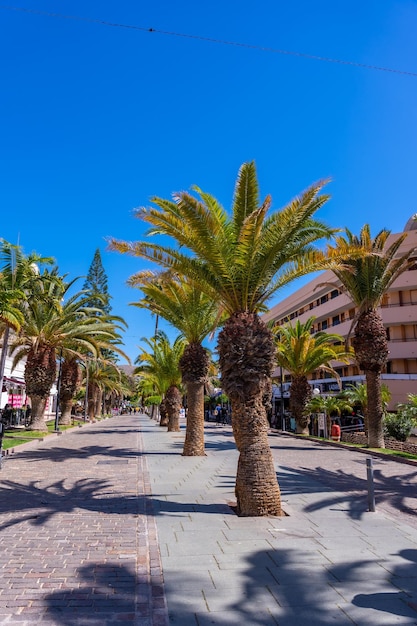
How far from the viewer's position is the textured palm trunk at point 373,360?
60.2ft

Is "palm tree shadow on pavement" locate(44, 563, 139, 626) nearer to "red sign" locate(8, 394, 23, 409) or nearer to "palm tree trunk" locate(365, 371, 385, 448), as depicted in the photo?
"palm tree trunk" locate(365, 371, 385, 448)

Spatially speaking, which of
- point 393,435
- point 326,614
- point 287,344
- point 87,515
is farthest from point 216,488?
point 287,344

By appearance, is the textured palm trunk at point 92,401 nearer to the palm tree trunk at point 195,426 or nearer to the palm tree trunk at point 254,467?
the palm tree trunk at point 195,426

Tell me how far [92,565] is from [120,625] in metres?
1.56

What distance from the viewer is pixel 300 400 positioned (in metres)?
27.2

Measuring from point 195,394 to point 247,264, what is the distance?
7.85 meters

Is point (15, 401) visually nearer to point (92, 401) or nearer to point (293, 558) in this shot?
point (92, 401)

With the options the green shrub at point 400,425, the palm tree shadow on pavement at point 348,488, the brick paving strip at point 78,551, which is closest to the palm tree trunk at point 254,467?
the palm tree shadow on pavement at point 348,488

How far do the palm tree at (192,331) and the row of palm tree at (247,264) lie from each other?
16.9 feet

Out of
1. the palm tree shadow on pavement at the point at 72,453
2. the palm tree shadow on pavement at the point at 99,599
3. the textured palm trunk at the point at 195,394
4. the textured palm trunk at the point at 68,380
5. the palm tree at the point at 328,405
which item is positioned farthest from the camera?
the textured palm trunk at the point at 68,380

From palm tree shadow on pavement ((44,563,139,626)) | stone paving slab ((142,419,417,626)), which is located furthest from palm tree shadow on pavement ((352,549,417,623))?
palm tree shadow on pavement ((44,563,139,626))

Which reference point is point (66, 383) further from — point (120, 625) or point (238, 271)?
point (120, 625)

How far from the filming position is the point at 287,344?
2928cm

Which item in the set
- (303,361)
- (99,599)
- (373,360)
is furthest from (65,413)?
(99,599)
